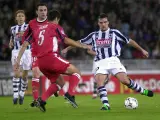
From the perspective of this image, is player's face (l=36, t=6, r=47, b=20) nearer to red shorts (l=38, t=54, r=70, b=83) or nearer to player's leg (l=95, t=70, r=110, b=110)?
red shorts (l=38, t=54, r=70, b=83)

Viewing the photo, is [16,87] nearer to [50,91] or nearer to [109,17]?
[50,91]

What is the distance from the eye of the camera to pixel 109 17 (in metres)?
22.0

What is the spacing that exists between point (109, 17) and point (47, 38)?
12.1m

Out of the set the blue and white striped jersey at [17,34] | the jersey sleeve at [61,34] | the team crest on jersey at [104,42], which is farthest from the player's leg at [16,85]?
the jersey sleeve at [61,34]

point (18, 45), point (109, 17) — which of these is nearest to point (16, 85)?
point (18, 45)

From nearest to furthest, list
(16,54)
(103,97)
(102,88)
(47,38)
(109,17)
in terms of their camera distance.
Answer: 1. (47,38)
2. (103,97)
3. (102,88)
4. (16,54)
5. (109,17)

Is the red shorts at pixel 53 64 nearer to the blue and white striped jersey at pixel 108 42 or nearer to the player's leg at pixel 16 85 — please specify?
the blue and white striped jersey at pixel 108 42

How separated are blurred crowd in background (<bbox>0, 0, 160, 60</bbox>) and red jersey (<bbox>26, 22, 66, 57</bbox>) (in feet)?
33.1

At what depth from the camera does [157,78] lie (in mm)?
19656

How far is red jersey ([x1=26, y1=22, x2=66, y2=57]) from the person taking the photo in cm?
1013

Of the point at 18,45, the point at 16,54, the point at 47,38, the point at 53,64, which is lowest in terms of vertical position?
the point at 53,64

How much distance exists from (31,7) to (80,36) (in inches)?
96.7

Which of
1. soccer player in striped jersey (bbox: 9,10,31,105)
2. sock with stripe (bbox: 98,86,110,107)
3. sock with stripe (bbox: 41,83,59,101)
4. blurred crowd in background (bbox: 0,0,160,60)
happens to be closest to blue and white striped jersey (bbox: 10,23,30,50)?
soccer player in striped jersey (bbox: 9,10,31,105)

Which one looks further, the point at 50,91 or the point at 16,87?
the point at 16,87
